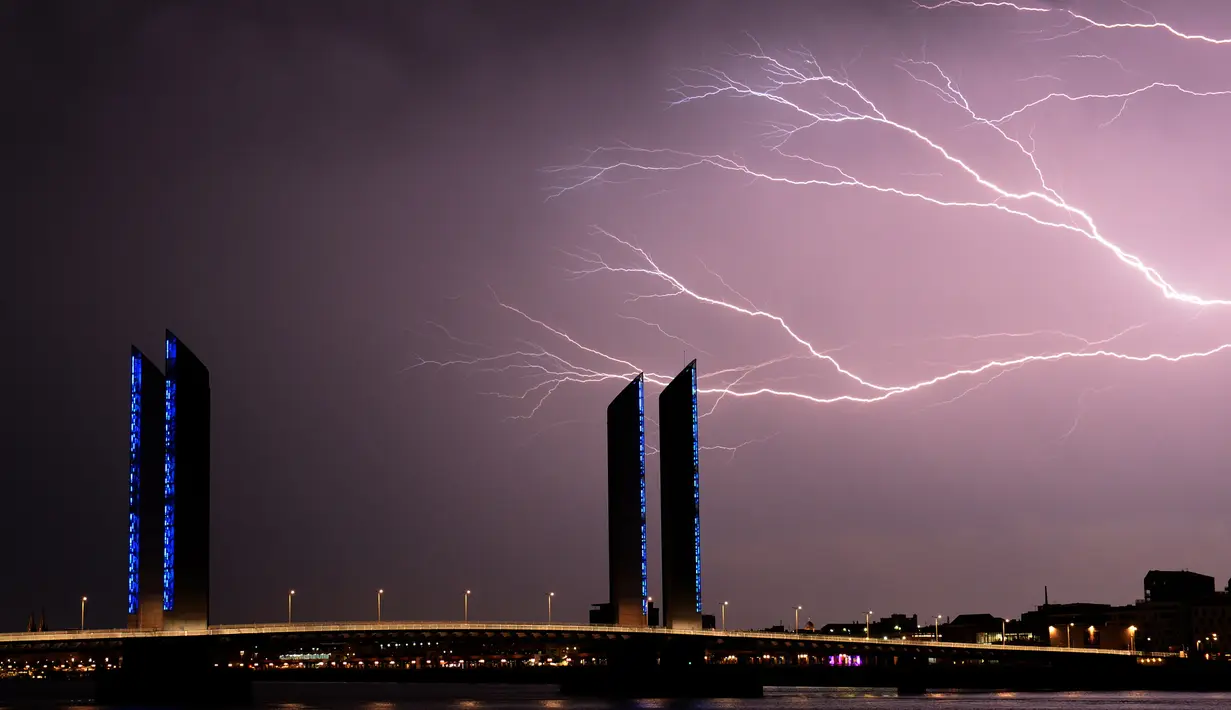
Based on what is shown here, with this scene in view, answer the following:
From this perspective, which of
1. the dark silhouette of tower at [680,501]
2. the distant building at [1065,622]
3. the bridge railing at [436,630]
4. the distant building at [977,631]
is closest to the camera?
the bridge railing at [436,630]

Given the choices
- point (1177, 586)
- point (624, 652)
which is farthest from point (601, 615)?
point (1177, 586)

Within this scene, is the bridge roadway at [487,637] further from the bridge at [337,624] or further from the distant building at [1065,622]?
the distant building at [1065,622]

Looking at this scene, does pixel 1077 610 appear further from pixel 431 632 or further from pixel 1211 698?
pixel 431 632

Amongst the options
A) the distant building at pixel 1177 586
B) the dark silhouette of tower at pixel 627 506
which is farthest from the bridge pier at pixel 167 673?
the distant building at pixel 1177 586

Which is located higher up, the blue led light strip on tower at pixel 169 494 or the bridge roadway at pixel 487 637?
the blue led light strip on tower at pixel 169 494

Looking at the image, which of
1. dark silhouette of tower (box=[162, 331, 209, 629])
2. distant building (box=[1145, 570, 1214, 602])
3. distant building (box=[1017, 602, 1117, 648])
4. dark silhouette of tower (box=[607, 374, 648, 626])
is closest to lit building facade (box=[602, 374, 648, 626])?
dark silhouette of tower (box=[607, 374, 648, 626])

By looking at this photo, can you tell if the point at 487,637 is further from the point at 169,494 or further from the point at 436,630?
the point at 169,494
